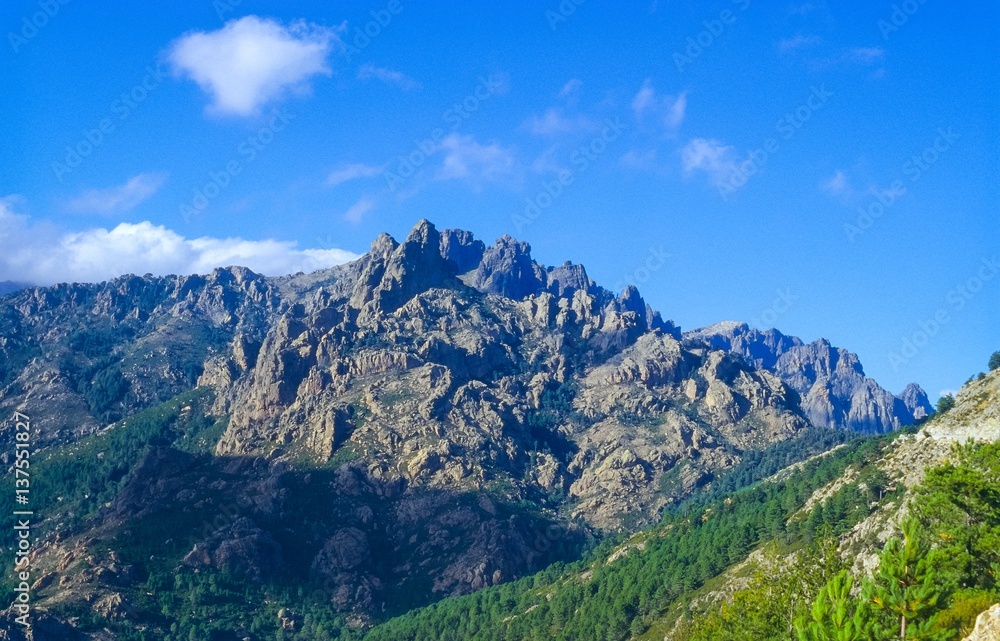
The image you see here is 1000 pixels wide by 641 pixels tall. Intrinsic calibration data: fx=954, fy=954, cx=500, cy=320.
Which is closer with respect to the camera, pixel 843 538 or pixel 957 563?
pixel 957 563

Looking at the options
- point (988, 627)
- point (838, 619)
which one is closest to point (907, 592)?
point (838, 619)

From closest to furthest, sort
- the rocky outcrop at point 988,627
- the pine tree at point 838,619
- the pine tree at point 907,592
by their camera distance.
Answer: the rocky outcrop at point 988,627 < the pine tree at point 838,619 < the pine tree at point 907,592

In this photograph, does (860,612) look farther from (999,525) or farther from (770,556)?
(770,556)

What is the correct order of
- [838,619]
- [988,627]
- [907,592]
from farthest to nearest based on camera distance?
[907,592] < [838,619] < [988,627]

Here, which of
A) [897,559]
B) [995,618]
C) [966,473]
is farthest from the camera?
[966,473]

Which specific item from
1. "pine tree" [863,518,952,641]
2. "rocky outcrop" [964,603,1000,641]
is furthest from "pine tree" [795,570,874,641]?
"rocky outcrop" [964,603,1000,641]

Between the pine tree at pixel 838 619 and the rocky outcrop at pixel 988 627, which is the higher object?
the pine tree at pixel 838 619

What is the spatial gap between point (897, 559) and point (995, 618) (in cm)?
1769

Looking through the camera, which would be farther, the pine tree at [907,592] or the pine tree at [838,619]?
the pine tree at [907,592]

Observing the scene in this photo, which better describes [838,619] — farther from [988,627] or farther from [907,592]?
[988,627]

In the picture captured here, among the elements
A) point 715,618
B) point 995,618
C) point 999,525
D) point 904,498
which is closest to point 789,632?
point 715,618

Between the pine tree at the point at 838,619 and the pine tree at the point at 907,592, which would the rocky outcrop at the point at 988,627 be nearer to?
the pine tree at the point at 838,619

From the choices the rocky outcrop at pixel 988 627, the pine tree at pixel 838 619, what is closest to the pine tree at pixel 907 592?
the pine tree at pixel 838 619

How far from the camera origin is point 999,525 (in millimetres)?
106375
